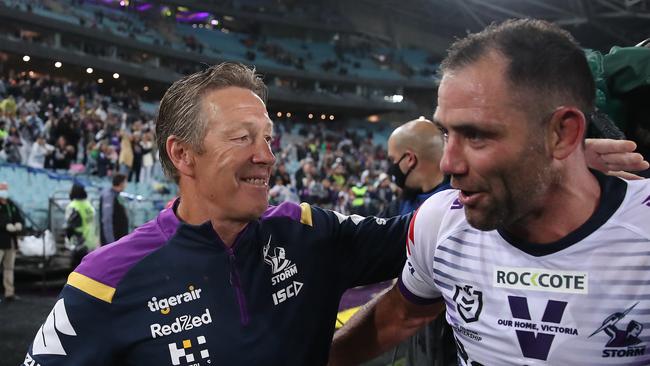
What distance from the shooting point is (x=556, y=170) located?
143 centimetres

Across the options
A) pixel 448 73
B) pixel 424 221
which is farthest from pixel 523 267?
pixel 448 73

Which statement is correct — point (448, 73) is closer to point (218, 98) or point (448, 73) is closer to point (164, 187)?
point (218, 98)

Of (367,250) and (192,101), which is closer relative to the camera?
(192,101)

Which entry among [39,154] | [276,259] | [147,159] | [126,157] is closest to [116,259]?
[276,259]

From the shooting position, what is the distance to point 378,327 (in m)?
2.08

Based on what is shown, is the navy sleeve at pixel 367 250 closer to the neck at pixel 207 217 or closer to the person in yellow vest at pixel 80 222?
the neck at pixel 207 217

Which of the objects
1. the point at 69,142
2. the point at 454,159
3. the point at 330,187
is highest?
the point at 454,159

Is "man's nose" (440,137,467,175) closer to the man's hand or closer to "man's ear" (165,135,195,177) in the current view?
the man's hand

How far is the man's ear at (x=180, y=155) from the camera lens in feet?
6.18

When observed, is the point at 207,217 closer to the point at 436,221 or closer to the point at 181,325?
the point at 181,325

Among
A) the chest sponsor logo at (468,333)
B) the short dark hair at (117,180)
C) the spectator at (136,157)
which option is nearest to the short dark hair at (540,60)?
the chest sponsor logo at (468,333)

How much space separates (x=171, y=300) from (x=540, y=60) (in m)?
1.22

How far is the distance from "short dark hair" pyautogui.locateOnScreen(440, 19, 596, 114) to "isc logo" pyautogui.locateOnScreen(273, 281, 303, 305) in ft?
2.88

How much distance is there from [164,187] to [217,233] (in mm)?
12125
